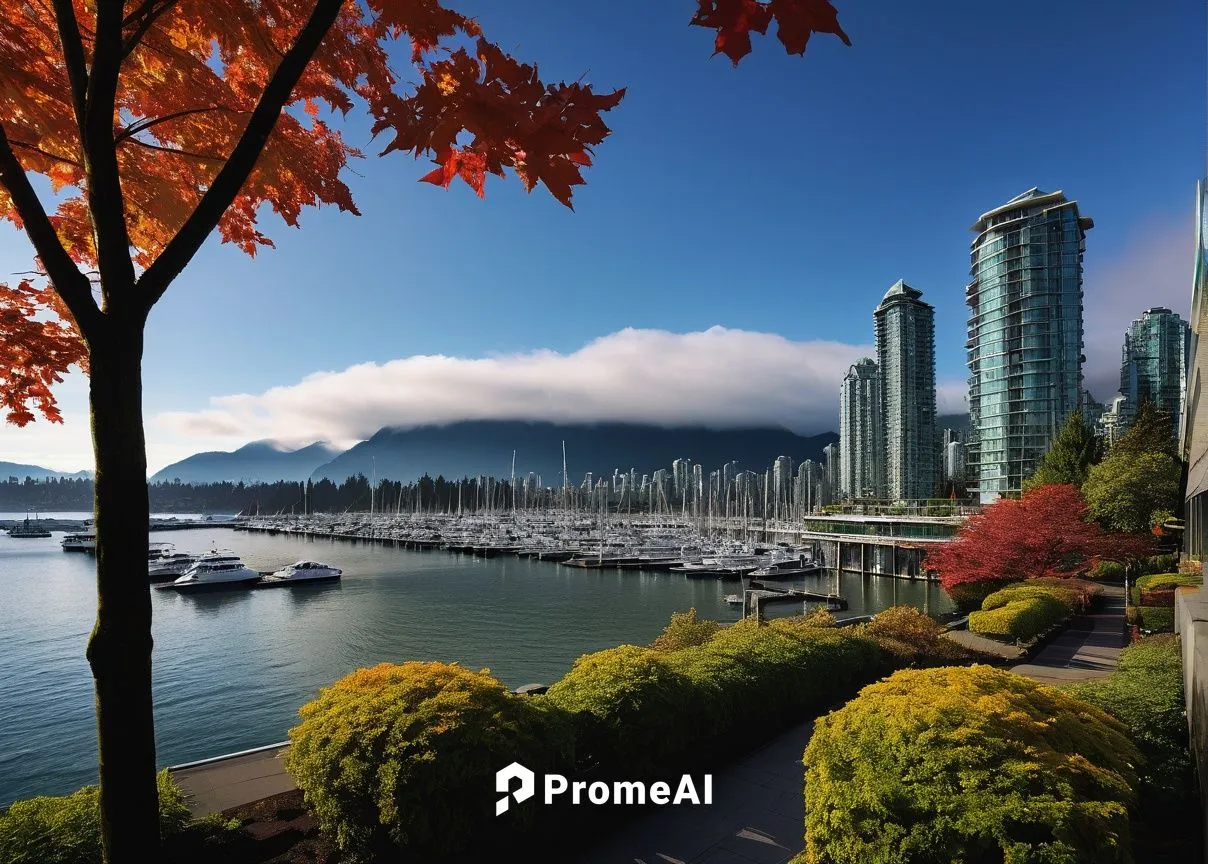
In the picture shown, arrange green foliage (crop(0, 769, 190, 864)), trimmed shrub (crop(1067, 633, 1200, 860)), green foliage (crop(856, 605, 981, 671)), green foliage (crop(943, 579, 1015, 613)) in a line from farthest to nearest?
green foliage (crop(943, 579, 1015, 613)) < green foliage (crop(856, 605, 981, 671)) < trimmed shrub (crop(1067, 633, 1200, 860)) < green foliage (crop(0, 769, 190, 864))

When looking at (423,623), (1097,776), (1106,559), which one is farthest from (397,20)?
(1106,559)

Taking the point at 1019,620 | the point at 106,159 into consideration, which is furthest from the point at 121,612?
the point at 1019,620

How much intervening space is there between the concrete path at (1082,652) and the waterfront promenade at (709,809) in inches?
247

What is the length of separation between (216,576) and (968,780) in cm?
5275

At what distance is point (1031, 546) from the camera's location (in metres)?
27.9

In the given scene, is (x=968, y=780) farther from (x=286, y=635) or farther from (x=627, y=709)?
(x=286, y=635)

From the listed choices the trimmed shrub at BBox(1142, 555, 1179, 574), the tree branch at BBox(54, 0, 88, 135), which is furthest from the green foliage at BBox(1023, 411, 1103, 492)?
the tree branch at BBox(54, 0, 88, 135)

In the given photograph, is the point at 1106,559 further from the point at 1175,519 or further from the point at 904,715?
the point at 904,715

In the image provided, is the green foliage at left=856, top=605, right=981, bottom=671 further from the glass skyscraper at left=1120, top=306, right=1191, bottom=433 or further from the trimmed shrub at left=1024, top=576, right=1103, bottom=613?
the glass skyscraper at left=1120, top=306, right=1191, bottom=433

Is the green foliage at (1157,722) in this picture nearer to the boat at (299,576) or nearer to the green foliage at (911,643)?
the green foliage at (911,643)

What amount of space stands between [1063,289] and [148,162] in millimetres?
83102

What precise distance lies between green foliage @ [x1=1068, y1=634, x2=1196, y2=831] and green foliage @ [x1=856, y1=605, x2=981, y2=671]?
3742mm

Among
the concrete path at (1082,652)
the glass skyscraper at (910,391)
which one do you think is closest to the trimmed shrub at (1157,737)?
the concrete path at (1082,652)

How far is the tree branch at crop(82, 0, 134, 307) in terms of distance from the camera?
92.0 inches
